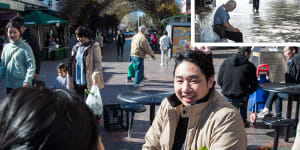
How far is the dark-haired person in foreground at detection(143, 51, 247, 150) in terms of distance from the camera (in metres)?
2.09

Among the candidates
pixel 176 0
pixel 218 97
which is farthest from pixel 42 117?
pixel 176 0

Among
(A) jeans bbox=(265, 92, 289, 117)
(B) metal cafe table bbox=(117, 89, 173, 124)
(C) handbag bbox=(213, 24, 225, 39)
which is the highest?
(C) handbag bbox=(213, 24, 225, 39)

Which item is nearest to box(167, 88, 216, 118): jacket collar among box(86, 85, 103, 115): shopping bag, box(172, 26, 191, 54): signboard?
box(86, 85, 103, 115): shopping bag

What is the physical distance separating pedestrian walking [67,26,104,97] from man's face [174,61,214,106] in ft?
9.92

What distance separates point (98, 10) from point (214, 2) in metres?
36.0

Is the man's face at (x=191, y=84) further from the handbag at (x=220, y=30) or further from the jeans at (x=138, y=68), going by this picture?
the jeans at (x=138, y=68)

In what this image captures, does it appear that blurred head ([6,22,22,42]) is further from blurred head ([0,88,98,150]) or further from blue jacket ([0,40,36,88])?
blurred head ([0,88,98,150])

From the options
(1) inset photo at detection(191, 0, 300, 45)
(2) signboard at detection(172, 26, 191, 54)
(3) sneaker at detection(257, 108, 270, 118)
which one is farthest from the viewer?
(2) signboard at detection(172, 26, 191, 54)

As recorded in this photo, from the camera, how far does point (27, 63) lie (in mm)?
4664

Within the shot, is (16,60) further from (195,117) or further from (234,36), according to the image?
(195,117)

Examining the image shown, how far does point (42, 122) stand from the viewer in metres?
0.68

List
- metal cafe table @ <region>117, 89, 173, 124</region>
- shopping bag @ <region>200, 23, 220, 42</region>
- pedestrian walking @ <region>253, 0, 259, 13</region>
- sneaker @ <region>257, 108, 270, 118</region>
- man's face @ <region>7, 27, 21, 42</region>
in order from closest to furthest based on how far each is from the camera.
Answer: pedestrian walking @ <region>253, 0, 259, 13</region>, shopping bag @ <region>200, 23, 220, 42</region>, metal cafe table @ <region>117, 89, 173, 124</region>, man's face @ <region>7, 27, 21, 42</region>, sneaker @ <region>257, 108, 270, 118</region>

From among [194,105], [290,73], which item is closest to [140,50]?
[290,73]

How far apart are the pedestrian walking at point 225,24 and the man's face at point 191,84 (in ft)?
4.91
